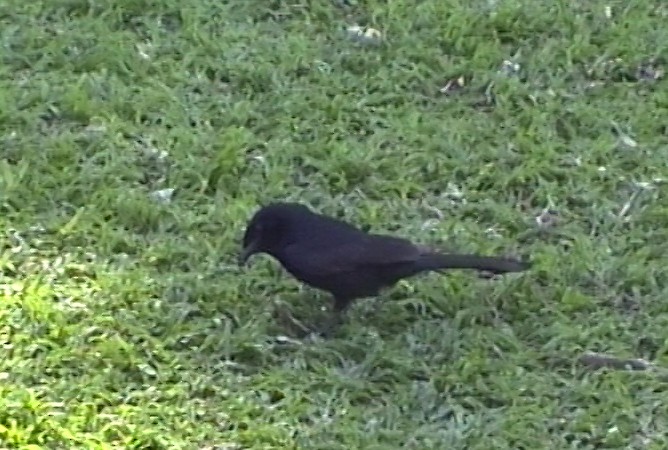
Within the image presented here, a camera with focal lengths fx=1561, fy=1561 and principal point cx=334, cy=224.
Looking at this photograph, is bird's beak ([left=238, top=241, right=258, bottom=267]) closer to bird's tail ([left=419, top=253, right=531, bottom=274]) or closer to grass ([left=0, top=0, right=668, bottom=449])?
grass ([left=0, top=0, right=668, bottom=449])

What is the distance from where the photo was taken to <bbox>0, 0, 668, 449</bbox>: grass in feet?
16.0

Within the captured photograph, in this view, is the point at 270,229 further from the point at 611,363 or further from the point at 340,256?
the point at 611,363

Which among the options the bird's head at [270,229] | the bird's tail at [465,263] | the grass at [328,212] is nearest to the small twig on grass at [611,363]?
the grass at [328,212]

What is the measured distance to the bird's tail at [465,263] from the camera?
5.25 m

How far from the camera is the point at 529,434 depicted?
478cm

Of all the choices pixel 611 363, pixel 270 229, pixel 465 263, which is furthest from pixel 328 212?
pixel 611 363

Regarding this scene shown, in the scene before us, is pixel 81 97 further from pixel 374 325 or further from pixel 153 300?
pixel 374 325

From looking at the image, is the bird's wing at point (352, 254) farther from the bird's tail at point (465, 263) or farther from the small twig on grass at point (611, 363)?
the small twig on grass at point (611, 363)

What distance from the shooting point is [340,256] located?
5.22m

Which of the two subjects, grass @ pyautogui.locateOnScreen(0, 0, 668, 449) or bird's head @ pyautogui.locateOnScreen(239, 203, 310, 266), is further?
bird's head @ pyautogui.locateOnScreen(239, 203, 310, 266)

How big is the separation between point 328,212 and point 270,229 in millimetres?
736

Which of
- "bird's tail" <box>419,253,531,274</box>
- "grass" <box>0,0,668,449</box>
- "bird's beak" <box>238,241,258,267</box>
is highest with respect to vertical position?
"bird's tail" <box>419,253,531,274</box>

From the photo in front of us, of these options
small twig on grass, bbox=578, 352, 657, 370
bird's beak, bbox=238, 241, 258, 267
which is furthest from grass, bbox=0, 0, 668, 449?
bird's beak, bbox=238, 241, 258, 267

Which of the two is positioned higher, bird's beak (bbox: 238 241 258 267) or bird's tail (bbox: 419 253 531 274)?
bird's tail (bbox: 419 253 531 274)
